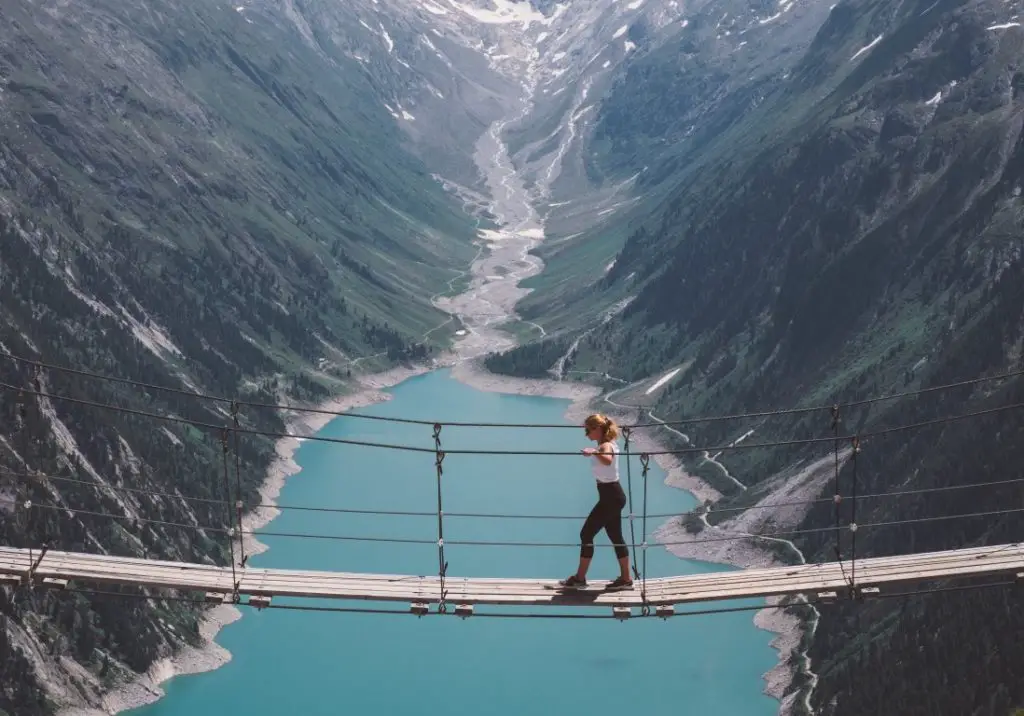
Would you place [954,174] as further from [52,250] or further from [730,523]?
[52,250]

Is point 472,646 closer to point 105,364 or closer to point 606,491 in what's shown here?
point 105,364

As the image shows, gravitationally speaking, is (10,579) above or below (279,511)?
below

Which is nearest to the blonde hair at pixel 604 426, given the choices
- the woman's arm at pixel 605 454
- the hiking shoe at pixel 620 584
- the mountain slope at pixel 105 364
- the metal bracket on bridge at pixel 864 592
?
the woman's arm at pixel 605 454

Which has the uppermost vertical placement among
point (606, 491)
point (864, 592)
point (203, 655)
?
point (203, 655)

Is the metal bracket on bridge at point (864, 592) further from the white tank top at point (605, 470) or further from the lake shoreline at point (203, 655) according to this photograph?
the lake shoreline at point (203, 655)

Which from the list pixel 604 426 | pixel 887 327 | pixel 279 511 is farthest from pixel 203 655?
pixel 887 327

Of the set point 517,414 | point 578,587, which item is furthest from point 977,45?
point 578,587

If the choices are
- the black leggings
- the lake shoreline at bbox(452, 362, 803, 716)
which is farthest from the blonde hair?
the lake shoreline at bbox(452, 362, 803, 716)
